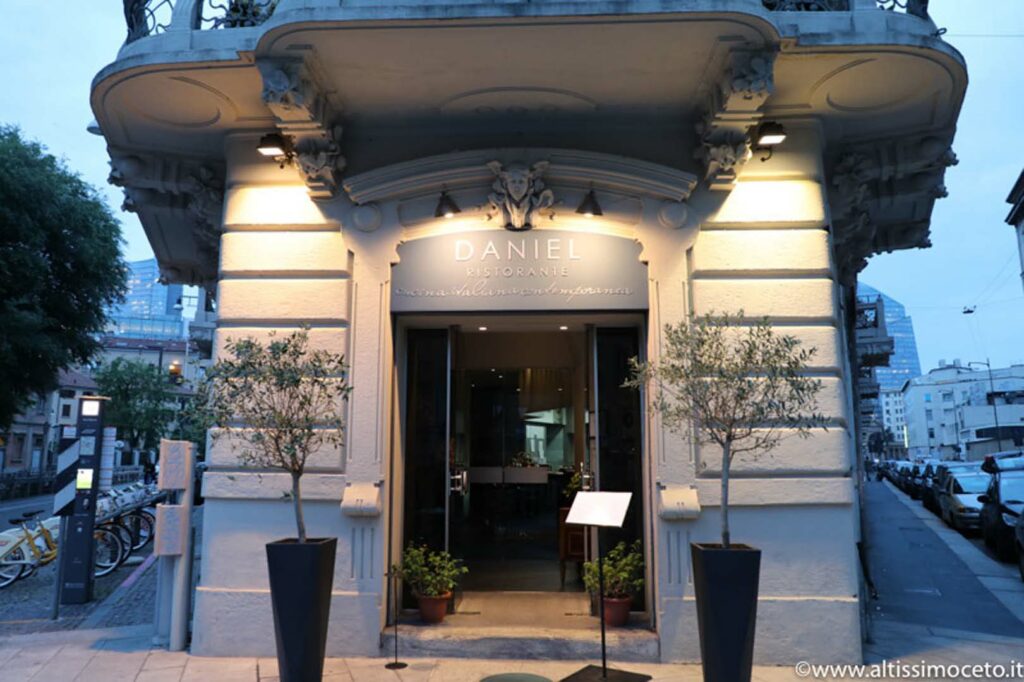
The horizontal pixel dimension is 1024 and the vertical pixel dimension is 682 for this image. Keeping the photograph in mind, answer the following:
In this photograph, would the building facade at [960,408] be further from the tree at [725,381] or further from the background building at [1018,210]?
the tree at [725,381]

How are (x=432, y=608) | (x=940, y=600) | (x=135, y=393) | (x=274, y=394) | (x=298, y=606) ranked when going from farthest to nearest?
(x=135, y=393), (x=940, y=600), (x=432, y=608), (x=274, y=394), (x=298, y=606)

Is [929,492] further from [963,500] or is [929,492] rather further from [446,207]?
[446,207]

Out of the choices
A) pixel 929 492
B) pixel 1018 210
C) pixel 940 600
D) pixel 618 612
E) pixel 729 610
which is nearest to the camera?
pixel 729 610

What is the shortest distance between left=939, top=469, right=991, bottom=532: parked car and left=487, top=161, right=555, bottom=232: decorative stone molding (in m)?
14.8

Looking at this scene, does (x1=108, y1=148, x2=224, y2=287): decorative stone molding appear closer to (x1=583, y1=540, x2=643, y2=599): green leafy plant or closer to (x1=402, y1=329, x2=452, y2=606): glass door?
(x1=402, y1=329, x2=452, y2=606): glass door

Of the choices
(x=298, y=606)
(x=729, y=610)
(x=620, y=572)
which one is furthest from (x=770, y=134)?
(x=298, y=606)

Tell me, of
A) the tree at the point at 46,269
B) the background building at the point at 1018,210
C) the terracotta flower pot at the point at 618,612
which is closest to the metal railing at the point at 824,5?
the terracotta flower pot at the point at 618,612

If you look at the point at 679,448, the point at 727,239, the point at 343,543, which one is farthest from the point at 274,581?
the point at 727,239

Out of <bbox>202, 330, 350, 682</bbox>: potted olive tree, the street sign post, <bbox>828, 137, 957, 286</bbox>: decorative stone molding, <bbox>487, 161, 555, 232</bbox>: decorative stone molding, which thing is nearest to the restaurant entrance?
<bbox>487, 161, 555, 232</bbox>: decorative stone molding

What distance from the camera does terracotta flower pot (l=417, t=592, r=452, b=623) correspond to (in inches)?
289

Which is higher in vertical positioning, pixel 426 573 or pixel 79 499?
pixel 79 499

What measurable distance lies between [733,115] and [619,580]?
4.49 m

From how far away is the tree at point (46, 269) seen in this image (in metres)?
18.9

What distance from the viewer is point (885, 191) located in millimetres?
9016
